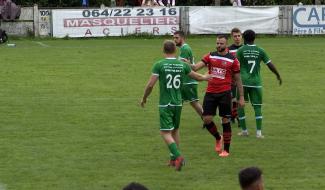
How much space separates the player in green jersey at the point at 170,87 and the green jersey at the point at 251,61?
255 cm

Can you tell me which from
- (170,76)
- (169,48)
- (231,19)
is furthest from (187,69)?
(231,19)

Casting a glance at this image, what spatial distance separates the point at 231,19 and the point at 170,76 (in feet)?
80.9

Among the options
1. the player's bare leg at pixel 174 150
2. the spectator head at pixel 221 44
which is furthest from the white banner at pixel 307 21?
the player's bare leg at pixel 174 150

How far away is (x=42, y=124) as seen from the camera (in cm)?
1541

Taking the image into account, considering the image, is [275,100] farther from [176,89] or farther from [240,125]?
[176,89]

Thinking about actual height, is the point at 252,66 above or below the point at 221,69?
below

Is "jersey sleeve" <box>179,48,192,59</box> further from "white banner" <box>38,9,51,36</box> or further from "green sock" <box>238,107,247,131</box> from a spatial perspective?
"white banner" <box>38,9,51,36</box>

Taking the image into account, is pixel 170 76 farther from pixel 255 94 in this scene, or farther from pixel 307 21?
pixel 307 21

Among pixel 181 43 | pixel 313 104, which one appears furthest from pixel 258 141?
pixel 313 104

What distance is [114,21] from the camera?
3506 centimetres

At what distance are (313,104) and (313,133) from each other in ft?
10.8

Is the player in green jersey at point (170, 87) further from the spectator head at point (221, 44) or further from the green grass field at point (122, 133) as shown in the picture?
the spectator head at point (221, 44)

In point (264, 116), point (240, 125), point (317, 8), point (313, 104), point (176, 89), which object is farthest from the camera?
point (317, 8)

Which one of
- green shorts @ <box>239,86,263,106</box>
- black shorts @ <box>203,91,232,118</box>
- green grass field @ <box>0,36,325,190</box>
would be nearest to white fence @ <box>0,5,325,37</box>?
green grass field @ <box>0,36,325,190</box>
